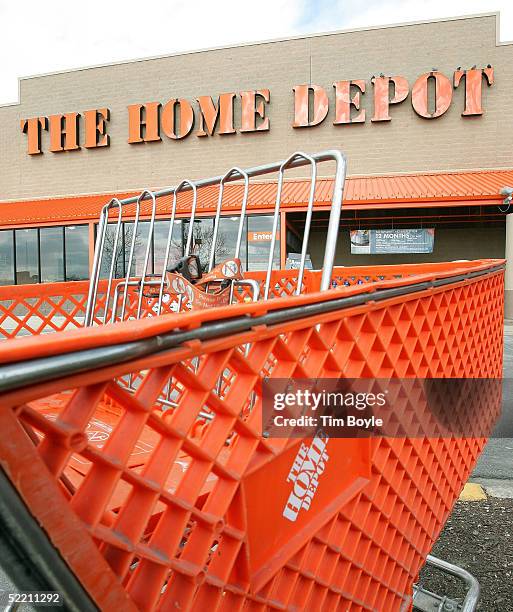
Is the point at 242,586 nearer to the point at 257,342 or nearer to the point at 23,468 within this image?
the point at 257,342

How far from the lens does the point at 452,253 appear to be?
1845 cm

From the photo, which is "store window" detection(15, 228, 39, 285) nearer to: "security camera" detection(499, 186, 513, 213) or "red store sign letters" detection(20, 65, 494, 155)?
"red store sign letters" detection(20, 65, 494, 155)

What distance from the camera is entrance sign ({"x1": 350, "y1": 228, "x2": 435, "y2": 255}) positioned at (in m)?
18.0

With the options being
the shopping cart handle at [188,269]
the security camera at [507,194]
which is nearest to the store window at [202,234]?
the security camera at [507,194]

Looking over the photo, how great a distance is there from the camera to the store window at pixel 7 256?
1961cm

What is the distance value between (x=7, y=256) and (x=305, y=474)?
21.2 m

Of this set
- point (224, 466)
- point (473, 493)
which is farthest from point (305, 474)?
point (473, 493)

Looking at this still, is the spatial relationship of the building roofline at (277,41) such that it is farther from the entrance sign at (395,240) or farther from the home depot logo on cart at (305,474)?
the home depot logo on cart at (305,474)

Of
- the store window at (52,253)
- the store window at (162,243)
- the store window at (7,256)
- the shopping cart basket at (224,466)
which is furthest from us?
the store window at (7,256)

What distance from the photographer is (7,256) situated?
1980 cm

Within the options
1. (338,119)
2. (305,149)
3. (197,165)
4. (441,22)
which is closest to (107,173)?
(197,165)

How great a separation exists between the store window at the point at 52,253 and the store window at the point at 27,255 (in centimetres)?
29

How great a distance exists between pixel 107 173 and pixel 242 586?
71.9ft

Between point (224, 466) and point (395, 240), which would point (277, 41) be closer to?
point (395, 240)
